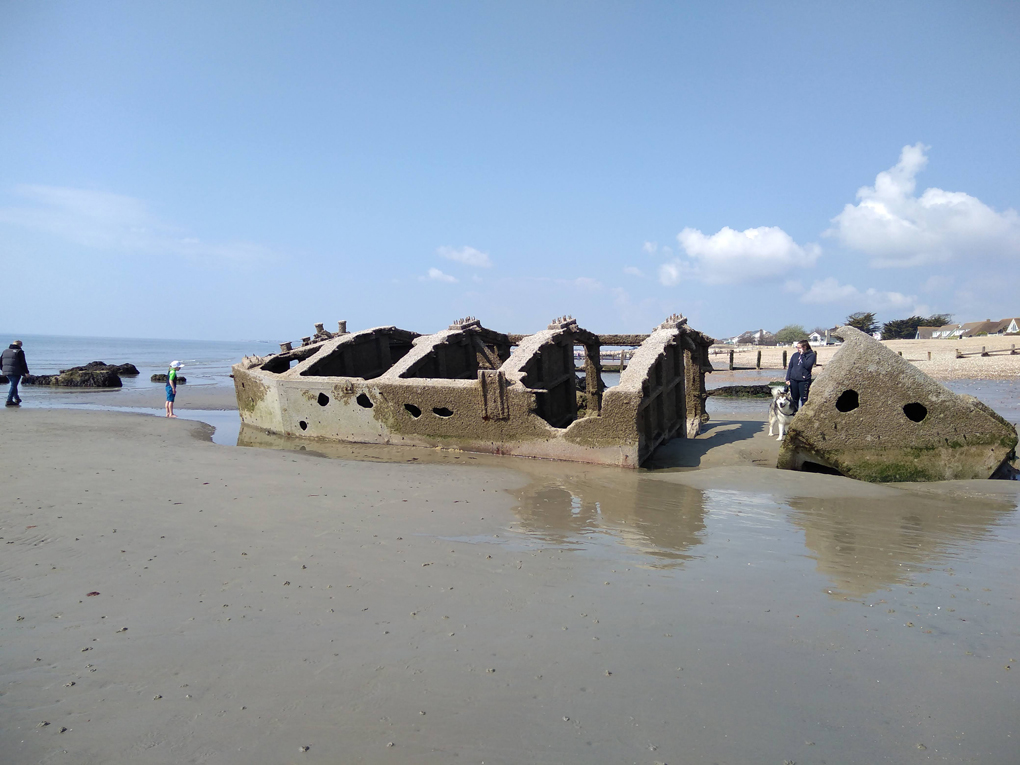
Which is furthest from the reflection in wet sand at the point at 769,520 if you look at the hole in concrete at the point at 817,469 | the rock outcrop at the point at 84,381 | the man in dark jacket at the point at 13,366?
the rock outcrop at the point at 84,381

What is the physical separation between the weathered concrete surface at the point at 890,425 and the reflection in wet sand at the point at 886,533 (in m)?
0.62

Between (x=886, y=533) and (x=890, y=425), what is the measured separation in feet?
7.29

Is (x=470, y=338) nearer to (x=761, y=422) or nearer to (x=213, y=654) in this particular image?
(x=761, y=422)

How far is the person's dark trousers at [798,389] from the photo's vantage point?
9.17m

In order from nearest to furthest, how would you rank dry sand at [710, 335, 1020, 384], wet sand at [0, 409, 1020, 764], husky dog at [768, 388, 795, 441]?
wet sand at [0, 409, 1020, 764]
husky dog at [768, 388, 795, 441]
dry sand at [710, 335, 1020, 384]

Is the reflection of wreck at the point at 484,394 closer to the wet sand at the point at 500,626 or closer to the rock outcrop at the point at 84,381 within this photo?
the wet sand at the point at 500,626

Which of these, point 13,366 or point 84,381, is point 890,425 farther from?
point 84,381

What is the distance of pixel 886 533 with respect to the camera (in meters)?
4.80

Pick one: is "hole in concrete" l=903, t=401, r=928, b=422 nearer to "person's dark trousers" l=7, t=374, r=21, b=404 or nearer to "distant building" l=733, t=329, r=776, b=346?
"person's dark trousers" l=7, t=374, r=21, b=404

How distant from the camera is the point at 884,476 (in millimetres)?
6582

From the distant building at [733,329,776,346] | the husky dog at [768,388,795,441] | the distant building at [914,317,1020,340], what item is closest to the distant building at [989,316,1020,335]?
the distant building at [914,317,1020,340]

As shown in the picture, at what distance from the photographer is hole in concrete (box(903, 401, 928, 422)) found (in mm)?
6516

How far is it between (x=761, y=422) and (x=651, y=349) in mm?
5356


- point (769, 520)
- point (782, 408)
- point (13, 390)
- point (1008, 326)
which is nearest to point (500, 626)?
point (769, 520)
